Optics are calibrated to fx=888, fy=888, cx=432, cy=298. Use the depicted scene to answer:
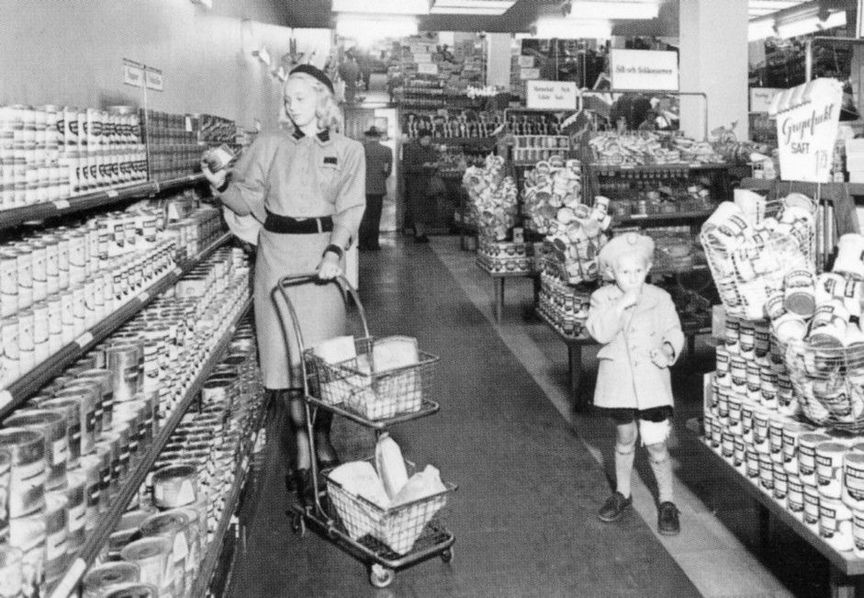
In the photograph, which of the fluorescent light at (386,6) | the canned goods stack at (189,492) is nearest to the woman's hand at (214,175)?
the canned goods stack at (189,492)

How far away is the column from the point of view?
8180mm

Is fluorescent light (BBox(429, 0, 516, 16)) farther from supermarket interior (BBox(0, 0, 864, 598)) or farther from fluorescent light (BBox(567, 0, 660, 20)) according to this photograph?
supermarket interior (BBox(0, 0, 864, 598))

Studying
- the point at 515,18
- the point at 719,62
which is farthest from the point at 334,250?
the point at 515,18

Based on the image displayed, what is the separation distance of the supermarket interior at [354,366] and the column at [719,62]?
1531 millimetres

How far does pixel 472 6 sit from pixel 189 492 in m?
10.4

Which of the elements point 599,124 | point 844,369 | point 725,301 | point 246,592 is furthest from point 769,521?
point 599,124

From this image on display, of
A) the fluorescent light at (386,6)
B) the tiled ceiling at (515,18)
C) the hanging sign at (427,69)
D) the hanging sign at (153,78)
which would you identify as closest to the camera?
the hanging sign at (153,78)

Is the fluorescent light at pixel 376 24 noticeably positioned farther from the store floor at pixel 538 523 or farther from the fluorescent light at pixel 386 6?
the store floor at pixel 538 523

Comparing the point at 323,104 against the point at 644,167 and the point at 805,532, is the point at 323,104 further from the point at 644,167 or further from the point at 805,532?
the point at 644,167

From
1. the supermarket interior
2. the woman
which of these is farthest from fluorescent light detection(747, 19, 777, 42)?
the woman

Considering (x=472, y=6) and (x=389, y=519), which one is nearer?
(x=389, y=519)

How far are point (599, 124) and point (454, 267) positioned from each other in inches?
107

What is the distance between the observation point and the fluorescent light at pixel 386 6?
35.1 feet

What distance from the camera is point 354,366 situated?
351 cm
